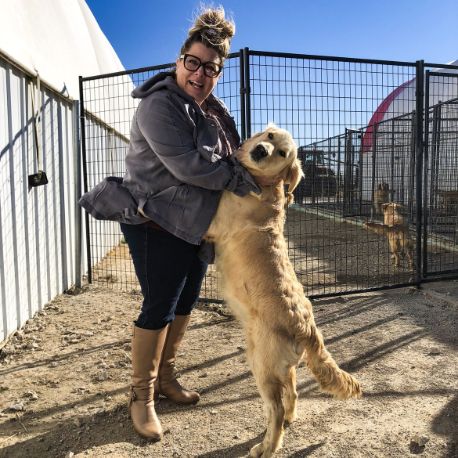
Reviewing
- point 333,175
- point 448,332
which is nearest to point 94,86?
point 448,332

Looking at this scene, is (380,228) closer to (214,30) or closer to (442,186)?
(442,186)

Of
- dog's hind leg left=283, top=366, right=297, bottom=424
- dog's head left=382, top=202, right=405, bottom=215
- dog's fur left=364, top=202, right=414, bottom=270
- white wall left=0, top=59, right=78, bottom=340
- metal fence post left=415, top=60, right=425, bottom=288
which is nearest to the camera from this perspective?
dog's hind leg left=283, top=366, right=297, bottom=424

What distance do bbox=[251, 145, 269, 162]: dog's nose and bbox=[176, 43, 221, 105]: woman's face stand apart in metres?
0.41

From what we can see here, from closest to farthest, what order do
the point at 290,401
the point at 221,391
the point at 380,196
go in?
the point at 290,401, the point at 221,391, the point at 380,196

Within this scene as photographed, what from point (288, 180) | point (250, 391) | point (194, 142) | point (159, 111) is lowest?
point (250, 391)

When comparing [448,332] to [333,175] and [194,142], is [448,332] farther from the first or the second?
[333,175]

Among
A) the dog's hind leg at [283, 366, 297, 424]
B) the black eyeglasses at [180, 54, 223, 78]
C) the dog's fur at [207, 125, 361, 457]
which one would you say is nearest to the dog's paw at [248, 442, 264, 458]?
the dog's fur at [207, 125, 361, 457]

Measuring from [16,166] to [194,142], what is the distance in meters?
2.39

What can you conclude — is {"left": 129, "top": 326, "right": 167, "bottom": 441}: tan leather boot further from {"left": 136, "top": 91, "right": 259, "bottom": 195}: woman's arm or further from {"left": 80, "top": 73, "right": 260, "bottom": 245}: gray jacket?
{"left": 136, "top": 91, "right": 259, "bottom": 195}: woman's arm

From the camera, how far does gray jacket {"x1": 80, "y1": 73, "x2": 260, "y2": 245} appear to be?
2082mm

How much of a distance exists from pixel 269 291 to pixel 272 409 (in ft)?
1.90

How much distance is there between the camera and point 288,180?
2539mm

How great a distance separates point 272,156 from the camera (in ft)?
7.72

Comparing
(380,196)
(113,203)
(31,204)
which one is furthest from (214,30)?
(380,196)
